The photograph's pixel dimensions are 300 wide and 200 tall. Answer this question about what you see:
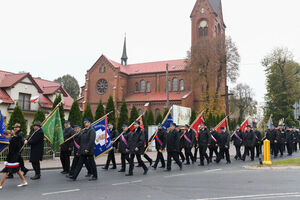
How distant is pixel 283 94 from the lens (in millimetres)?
46062

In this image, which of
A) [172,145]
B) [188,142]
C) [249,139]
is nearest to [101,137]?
[172,145]

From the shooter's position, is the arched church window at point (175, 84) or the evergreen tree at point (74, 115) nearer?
the evergreen tree at point (74, 115)

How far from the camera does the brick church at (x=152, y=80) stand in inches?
→ 2201

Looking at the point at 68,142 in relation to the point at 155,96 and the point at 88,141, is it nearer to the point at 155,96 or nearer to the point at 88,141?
the point at 88,141

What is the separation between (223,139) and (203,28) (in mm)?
45200

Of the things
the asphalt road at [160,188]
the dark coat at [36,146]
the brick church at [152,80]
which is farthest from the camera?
the brick church at [152,80]

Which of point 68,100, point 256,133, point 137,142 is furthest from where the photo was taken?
point 68,100

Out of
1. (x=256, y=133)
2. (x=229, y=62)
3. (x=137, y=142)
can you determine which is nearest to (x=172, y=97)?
(x=229, y=62)

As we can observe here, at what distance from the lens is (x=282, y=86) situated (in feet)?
153

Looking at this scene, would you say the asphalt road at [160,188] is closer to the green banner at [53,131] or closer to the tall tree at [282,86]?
the green banner at [53,131]

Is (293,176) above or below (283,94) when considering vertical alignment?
below

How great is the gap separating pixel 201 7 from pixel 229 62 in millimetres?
16510

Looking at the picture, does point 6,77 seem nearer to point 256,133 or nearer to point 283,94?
point 256,133

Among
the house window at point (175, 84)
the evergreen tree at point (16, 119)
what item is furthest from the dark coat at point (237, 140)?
the house window at point (175, 84)
